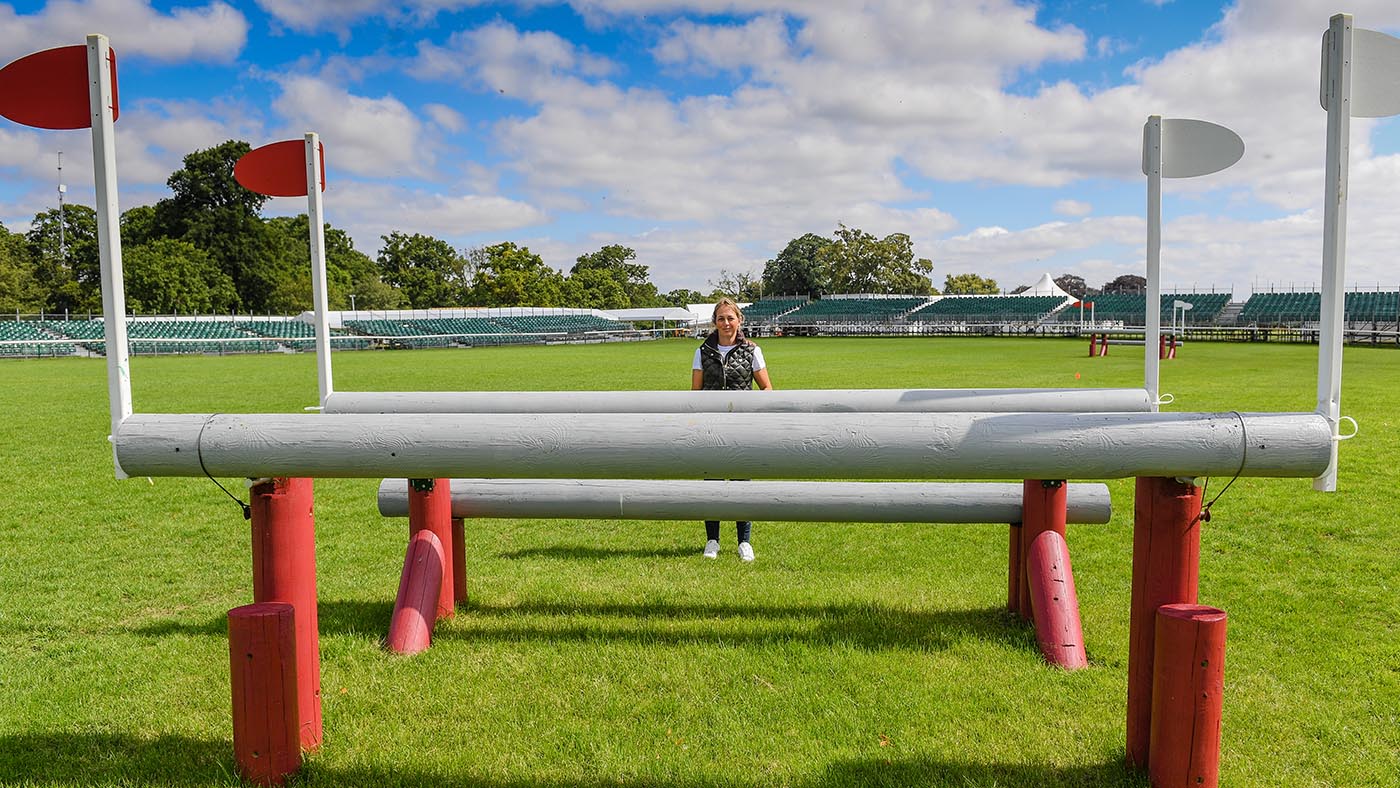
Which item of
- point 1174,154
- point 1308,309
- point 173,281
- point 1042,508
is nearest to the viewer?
point 1174,154

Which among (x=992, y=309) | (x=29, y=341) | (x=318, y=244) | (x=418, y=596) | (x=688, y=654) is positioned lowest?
(x=688, y=654)

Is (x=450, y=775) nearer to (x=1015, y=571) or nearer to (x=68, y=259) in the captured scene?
(x=1015, y=571)

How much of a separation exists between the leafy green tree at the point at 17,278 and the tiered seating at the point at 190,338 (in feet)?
48.7

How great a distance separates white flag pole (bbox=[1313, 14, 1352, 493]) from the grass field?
57.4 inches

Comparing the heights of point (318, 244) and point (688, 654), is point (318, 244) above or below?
above

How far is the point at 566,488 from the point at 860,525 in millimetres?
3273

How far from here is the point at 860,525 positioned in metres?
7.73

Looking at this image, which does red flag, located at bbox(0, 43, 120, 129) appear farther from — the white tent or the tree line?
the white tent

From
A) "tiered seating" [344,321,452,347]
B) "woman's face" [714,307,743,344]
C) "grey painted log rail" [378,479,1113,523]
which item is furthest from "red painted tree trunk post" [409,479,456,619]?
"tiered seating" [344,321,452,347]

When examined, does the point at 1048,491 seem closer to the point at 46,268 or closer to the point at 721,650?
the point at 721,650

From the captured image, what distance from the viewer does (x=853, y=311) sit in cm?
8600

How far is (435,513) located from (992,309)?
250 feet

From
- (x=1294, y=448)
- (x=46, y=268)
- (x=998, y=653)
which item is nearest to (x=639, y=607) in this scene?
(x=998, y=653)

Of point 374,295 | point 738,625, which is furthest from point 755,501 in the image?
point 374,295
